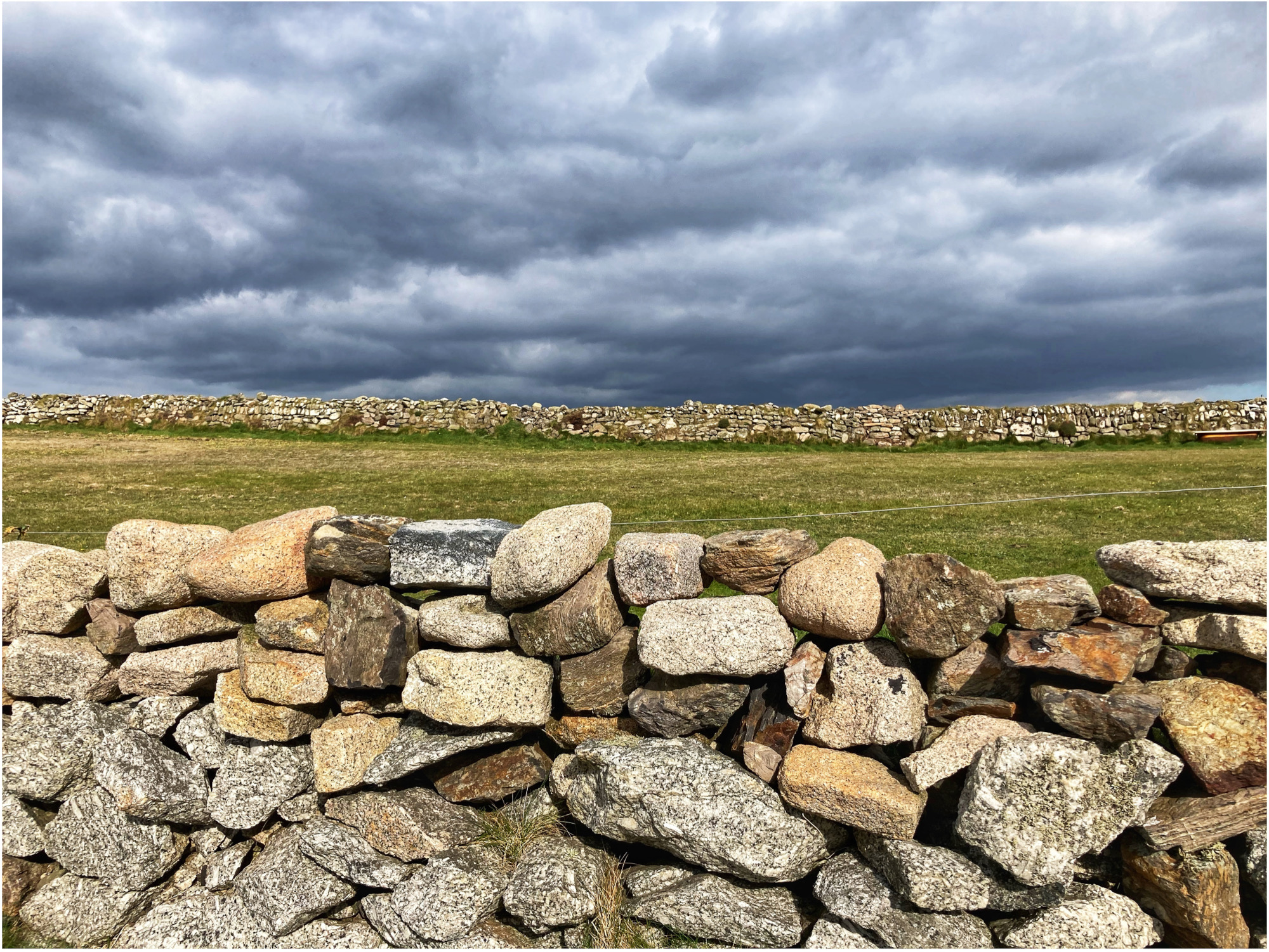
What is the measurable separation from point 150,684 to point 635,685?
3.31m

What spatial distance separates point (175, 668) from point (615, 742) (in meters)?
3.01

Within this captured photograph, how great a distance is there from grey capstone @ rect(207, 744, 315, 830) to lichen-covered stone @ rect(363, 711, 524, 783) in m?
0.62

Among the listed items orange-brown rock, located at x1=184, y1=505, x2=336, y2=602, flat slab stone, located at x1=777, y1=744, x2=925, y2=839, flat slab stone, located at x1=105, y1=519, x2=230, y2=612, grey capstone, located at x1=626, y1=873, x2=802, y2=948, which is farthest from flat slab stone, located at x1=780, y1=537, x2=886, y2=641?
flat slab stone, located at x1=105, y1=519, x2=230, y2=612

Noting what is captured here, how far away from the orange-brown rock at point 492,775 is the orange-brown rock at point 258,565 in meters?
1.56

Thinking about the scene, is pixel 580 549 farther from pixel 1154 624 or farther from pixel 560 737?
pixel 1154 624

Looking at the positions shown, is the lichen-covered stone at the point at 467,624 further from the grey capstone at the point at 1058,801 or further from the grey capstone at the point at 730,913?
the grey capstone at the point at 1058,801

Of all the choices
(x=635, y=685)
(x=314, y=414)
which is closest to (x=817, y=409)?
(x=314, y=414)

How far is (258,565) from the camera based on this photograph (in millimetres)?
4629

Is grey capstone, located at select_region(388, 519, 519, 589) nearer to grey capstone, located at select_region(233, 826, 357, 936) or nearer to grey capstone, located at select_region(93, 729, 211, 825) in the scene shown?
grey capstone, located at select_region(233, 826, 357, 936)

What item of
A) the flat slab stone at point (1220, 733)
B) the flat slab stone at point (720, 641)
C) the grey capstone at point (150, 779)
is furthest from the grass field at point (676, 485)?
the grey capstone at point (150, 779)

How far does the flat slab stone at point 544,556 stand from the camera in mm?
4176

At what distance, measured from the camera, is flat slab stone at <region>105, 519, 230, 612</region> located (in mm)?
4844

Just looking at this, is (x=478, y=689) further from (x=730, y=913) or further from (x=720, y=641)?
(x=730, y=913)

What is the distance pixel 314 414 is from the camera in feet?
78.4
